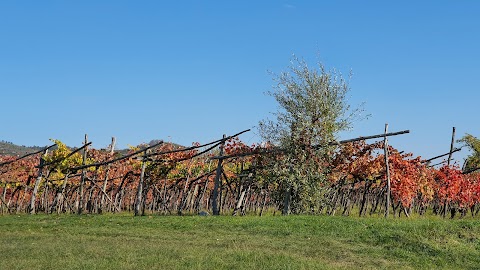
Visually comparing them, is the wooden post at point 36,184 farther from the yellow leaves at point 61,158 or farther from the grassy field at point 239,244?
the grassy field at point 239,244

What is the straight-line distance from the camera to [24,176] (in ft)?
137

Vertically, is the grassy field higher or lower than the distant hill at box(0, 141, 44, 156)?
lower

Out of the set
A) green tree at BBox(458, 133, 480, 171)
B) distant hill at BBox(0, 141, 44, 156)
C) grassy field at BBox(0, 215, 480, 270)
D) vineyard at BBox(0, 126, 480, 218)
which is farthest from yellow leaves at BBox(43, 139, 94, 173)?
distant hill at BBox(0, 141, 44, 156)

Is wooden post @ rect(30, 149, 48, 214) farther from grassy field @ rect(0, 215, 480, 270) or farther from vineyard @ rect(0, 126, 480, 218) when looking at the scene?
grassy field @ rect(0, 215, 480, 270)

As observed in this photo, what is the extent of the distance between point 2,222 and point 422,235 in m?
17.2

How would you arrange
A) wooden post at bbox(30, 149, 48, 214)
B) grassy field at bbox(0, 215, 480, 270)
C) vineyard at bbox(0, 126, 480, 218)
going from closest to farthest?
grassy field at bbox(0, 215, 480, 270)
vineyard at bbox(0, 126, 480, 218)
wooden post at bbox(30, 149, 48, 214)

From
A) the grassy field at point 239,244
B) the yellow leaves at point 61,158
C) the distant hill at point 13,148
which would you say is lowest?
the grassy field at point 239,244

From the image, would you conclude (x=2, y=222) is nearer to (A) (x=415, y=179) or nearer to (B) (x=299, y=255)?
(B) (x=299, y=255)

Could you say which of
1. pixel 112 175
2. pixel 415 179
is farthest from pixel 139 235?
pixel 112 175

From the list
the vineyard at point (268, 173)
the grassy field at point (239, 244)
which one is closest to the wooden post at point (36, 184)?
the vineyard at point (268, 173)

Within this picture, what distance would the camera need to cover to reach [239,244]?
54.1 feet

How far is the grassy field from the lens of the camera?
13289mm

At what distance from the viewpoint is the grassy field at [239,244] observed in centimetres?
1329

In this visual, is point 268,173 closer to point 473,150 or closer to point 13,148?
point 473,150
